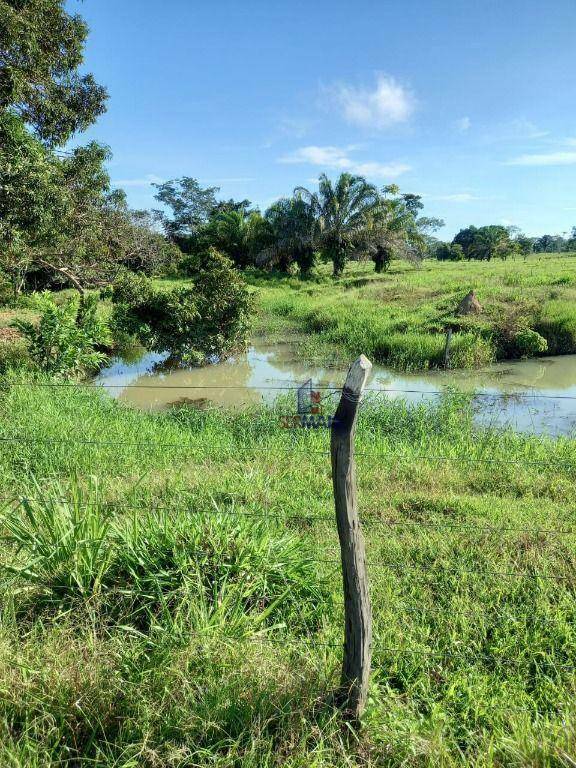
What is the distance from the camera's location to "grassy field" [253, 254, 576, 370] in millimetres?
12660

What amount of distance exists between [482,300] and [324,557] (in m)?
14.3

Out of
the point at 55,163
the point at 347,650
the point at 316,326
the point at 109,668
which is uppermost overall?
the point at 55,163

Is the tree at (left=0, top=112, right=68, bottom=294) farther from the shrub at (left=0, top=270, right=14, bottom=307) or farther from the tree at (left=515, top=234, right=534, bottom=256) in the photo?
the tree at (left=515, top=234, right=534, bottom=256)

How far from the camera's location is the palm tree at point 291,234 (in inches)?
1060

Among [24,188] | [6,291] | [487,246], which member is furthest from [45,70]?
[487,246]

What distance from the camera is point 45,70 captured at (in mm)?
9172

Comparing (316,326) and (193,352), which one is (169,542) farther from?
(316,326)

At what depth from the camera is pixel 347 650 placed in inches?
78.0

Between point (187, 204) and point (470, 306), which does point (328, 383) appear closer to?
point (470, 306)

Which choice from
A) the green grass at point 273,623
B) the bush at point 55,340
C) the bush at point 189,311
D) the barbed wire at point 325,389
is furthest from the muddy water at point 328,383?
the green grass at point 273,623

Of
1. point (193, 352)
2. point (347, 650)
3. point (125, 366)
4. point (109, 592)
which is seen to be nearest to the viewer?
point (347, 650)

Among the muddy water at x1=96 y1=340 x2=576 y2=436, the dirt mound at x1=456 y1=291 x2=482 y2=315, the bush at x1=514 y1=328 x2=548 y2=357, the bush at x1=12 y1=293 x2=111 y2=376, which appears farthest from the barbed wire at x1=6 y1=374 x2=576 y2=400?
the dirt mound at x1=456 y1=291 x2=482 y2=315

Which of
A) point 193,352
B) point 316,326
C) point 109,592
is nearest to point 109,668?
point 109,592

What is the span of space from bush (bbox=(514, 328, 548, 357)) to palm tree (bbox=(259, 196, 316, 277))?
15553 mm
